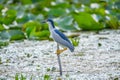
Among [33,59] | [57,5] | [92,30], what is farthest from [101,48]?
[57,5]

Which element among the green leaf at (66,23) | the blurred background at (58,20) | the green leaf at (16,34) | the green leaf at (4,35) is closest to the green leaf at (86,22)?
the blurred background at (58,20)

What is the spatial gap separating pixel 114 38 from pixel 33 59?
178cm

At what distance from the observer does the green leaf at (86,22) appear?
820 centimetres

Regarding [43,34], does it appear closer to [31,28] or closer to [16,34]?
[31,28]

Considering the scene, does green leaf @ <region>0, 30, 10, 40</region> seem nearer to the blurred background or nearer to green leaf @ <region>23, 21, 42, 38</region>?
the blurred background

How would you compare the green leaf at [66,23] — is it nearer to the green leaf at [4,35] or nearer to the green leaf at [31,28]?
the green leaf at [31,28]

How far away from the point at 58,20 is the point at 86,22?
0.45 metres

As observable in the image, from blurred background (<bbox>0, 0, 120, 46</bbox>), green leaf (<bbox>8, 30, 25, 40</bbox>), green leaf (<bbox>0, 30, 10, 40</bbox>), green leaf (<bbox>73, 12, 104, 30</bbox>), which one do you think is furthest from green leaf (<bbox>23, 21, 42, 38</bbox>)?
green leaf (<bbox>73, 12, 104, 30</bbox>)

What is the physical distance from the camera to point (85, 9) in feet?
30.2

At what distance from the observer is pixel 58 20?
8.45 m

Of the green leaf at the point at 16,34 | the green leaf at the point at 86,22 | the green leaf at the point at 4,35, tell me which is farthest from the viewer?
the green leaf at the point at 86,22

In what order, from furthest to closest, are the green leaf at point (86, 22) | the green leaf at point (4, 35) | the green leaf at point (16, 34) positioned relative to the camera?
the green leaf at point (86, 22), the green leaf at point (16, 34), the green leaf at point (4, 35)

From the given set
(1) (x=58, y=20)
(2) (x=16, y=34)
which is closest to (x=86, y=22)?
(1) (x=58, y=20)

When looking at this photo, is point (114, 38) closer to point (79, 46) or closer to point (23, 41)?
point (79, 46)
